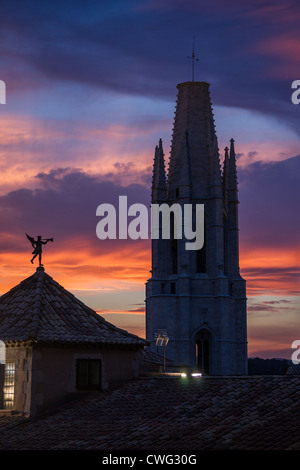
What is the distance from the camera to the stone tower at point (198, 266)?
98.6 meters

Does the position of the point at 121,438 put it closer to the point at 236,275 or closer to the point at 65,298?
the point at 65,298

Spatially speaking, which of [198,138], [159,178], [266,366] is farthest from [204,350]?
[198,138]

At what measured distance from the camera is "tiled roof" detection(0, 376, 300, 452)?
2147 centimetres

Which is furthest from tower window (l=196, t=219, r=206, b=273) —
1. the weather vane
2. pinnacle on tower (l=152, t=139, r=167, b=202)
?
the weather vane

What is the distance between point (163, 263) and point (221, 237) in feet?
27.6

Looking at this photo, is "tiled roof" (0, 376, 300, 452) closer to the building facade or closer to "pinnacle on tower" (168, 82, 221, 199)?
the building facade

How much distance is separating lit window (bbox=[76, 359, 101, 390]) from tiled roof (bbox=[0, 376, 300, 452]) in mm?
664

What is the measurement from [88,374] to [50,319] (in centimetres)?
274

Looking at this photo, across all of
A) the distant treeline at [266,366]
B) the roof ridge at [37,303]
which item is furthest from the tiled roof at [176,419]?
the distant treeline at [266,366]

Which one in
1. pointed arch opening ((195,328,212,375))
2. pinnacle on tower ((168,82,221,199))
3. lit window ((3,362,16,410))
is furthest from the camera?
pinnacle on tower ((168,82,221,199))

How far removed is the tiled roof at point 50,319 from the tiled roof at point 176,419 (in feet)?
8.01

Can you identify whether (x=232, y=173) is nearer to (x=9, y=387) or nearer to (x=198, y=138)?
(x=198, y=138)

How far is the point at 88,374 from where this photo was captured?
3120cm

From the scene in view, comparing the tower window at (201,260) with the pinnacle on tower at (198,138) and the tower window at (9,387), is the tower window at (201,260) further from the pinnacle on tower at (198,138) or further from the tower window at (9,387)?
the tower window at (9,387)
